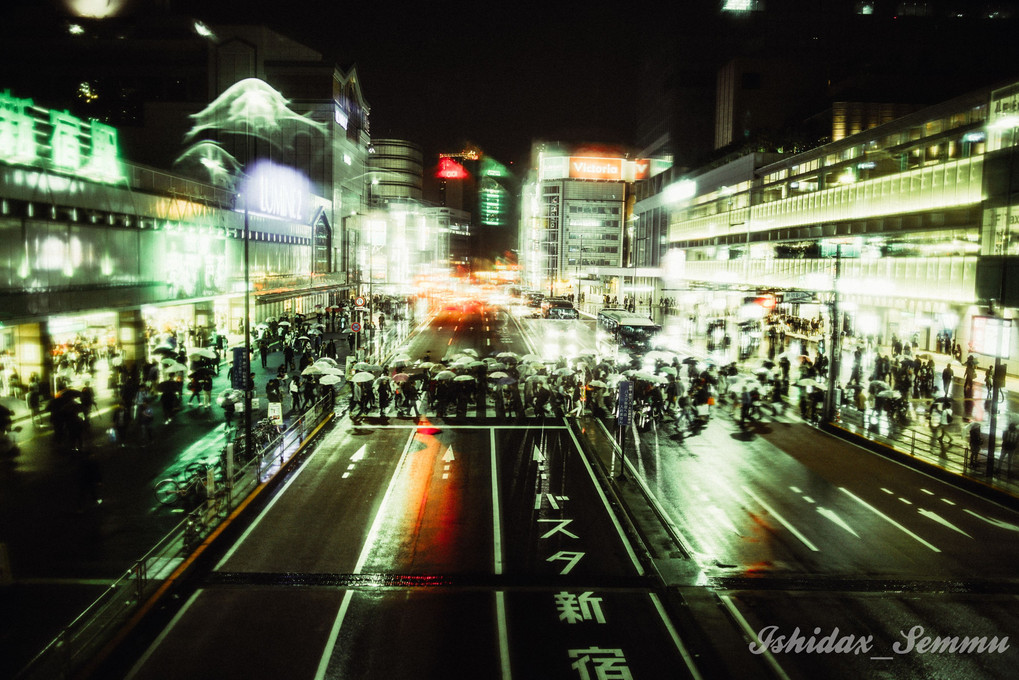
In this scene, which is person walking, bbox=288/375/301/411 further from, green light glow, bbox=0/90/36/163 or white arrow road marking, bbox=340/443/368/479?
green light glow, bbox=0/90/36/163

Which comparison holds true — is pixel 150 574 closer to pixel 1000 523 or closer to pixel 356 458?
pixel 356 458

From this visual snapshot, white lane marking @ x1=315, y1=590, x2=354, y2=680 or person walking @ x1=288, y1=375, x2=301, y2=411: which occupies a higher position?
person walking @ x1=288, y1=375, x2=301, y2=411

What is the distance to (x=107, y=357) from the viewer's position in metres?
27.4

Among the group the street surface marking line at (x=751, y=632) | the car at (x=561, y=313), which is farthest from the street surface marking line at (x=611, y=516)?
the car at (x=561, y=313)

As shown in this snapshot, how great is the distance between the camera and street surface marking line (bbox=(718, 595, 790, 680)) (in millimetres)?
9062

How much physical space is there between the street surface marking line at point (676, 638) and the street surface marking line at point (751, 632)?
1.00 meters

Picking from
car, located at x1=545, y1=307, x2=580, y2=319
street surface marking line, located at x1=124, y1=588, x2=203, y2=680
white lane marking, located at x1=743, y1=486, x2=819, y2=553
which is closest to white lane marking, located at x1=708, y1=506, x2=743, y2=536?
white lane marking, located at x1=743, y1=486, x2=819, y2=553

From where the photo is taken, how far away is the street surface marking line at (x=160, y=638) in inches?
344

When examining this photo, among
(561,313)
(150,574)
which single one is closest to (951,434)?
(150,574)

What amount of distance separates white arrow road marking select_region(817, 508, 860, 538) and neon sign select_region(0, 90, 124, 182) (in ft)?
78.1

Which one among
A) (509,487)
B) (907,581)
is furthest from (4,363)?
(907,581)

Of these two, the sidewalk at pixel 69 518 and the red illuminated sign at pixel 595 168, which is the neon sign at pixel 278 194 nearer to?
the sidewalk at pixel 69 518

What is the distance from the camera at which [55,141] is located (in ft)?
73.5

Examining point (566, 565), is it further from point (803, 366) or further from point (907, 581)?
point (803, 366)
